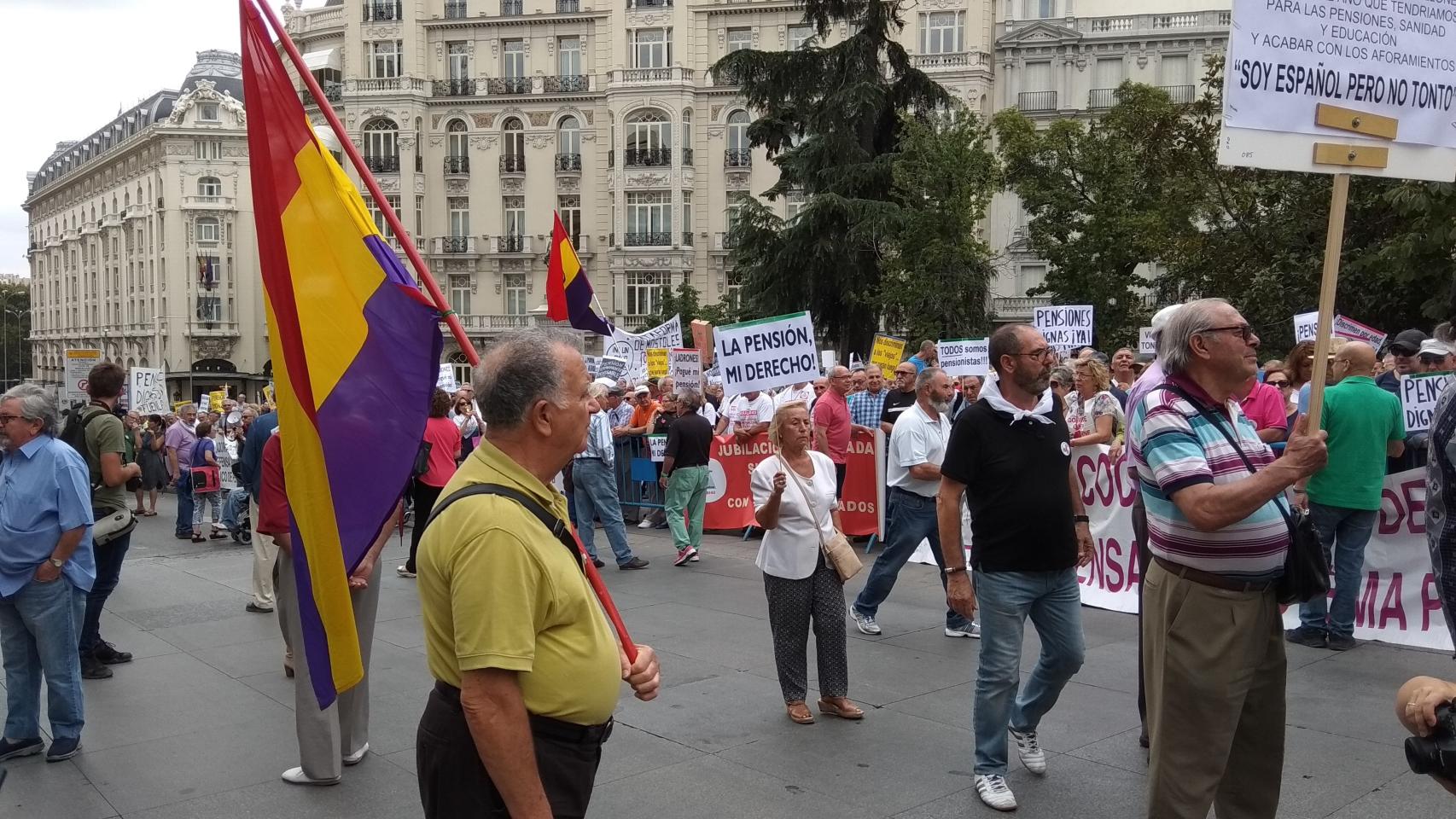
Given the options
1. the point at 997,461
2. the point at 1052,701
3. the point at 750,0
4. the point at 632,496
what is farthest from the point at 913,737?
the point at 750,0

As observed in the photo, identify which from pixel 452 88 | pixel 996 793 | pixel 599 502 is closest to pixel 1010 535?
pixel 996 793

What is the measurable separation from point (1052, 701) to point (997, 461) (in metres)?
A: 1.15

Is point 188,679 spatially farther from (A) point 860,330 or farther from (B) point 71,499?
(A) point 860,330

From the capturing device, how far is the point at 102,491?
7.58 meters

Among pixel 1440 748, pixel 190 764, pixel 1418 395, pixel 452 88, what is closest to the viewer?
pixel 1440 748

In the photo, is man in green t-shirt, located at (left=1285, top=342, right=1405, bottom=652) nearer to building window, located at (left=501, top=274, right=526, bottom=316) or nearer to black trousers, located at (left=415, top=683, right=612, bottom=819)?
black trousers, located at (left=415, top=683, right=612, bottom=819)

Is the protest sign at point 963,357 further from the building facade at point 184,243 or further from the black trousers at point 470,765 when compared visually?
the building facade at point 184,243

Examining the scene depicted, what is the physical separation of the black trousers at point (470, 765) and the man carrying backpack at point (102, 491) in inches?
219

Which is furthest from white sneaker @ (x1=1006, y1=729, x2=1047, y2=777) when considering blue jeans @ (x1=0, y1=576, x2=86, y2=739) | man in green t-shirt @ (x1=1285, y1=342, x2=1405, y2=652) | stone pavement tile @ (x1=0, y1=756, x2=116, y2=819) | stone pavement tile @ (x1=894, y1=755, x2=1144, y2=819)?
blue jeans @ (x1=0, y1=576, x2=86, y2=739)

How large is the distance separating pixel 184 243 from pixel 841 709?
252ft

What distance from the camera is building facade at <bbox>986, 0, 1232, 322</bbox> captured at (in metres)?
44.6

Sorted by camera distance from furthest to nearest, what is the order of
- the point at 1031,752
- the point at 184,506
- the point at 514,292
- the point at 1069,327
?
the point at 514,292 < the point at 1069,327 < the point at 184,506 < the point at 1031,752

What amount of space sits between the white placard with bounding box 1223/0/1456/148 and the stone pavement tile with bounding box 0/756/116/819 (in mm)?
5295

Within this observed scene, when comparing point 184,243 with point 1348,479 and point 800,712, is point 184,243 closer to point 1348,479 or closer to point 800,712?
point 800,712
